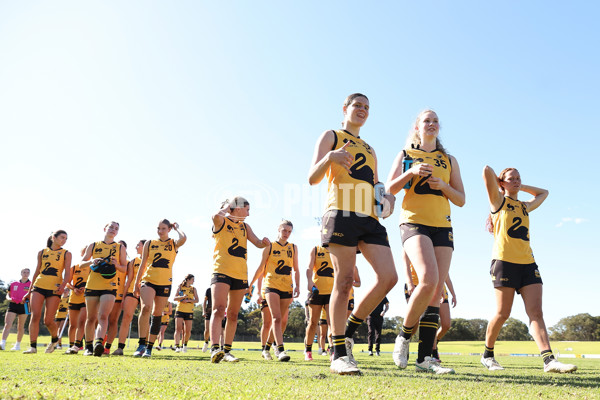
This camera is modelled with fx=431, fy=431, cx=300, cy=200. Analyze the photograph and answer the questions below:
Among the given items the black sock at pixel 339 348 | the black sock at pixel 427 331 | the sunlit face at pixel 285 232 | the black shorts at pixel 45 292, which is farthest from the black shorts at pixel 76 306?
the black sock at pixel 427 331

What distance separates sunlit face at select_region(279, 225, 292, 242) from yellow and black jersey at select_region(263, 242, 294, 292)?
0.21m

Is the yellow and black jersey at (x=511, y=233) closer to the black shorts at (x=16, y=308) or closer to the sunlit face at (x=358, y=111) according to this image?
the sunlit face at (x=358, y=111)

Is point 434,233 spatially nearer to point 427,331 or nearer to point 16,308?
point 427,331

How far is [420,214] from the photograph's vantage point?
4.73 meters

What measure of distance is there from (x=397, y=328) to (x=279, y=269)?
170 feet

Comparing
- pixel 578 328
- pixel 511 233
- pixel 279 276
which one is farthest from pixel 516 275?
pixel 578 328

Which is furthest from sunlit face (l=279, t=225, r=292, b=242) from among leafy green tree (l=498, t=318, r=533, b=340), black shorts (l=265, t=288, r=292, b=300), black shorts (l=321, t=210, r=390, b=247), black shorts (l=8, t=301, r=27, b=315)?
leafy green tree (l=498, t=318, r=533, b=340)

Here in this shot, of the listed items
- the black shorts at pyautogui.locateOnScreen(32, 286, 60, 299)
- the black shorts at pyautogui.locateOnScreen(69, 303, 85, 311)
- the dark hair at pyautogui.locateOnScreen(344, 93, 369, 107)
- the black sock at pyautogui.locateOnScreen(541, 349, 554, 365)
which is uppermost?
the dark hair at pyautogui.locateOnScreen(344, 93, 369, 107)

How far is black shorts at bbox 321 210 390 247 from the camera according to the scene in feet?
13.6

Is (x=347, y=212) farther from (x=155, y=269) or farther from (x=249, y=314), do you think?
(x=249, y=314)

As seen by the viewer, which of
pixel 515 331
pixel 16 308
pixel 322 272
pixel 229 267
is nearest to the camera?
pixel 229 267

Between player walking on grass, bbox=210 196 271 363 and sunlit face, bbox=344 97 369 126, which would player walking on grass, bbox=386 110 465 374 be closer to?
sunlit face, bbox=344 97 369 126

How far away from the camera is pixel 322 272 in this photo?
9.17m

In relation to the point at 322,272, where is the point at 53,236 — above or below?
above
